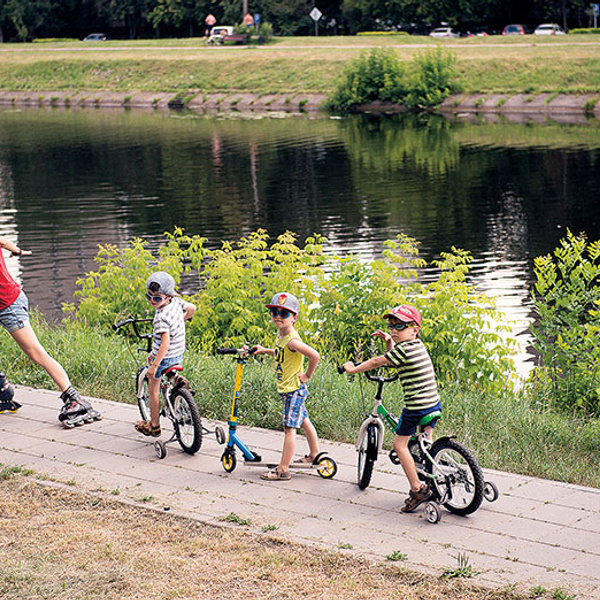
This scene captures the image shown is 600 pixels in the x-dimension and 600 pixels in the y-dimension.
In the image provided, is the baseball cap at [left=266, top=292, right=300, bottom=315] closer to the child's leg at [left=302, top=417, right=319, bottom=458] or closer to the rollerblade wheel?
the child's leg at [left=302, top=417, right=319, bottom=458]

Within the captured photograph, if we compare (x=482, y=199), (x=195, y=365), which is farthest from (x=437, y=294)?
(x=482, y=199)

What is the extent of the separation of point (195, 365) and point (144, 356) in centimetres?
105

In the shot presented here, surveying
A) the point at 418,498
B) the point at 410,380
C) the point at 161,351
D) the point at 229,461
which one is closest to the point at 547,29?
the point at 161,351

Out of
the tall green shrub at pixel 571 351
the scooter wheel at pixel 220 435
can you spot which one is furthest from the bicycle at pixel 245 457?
the tall green shrub at pixel 571 351

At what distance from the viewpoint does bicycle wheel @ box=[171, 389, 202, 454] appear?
801cm

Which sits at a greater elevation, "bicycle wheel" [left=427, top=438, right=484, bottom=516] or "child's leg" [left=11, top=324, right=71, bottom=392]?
"child's leg" [left=11, top=324, right=71, bottom=392]

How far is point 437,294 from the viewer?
39.7ft

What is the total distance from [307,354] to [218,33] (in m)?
80.4

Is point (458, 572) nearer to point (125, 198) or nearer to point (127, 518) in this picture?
point (127, 518)

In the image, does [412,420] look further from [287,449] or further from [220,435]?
[220,435]

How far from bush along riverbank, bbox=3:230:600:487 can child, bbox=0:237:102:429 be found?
976mm

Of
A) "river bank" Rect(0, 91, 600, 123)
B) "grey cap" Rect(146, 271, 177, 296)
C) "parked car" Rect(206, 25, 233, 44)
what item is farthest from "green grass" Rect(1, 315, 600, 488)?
"parked car" Rect(206, 25, 233, 44)

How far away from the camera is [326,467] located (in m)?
7.59

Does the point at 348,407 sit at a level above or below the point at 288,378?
below
